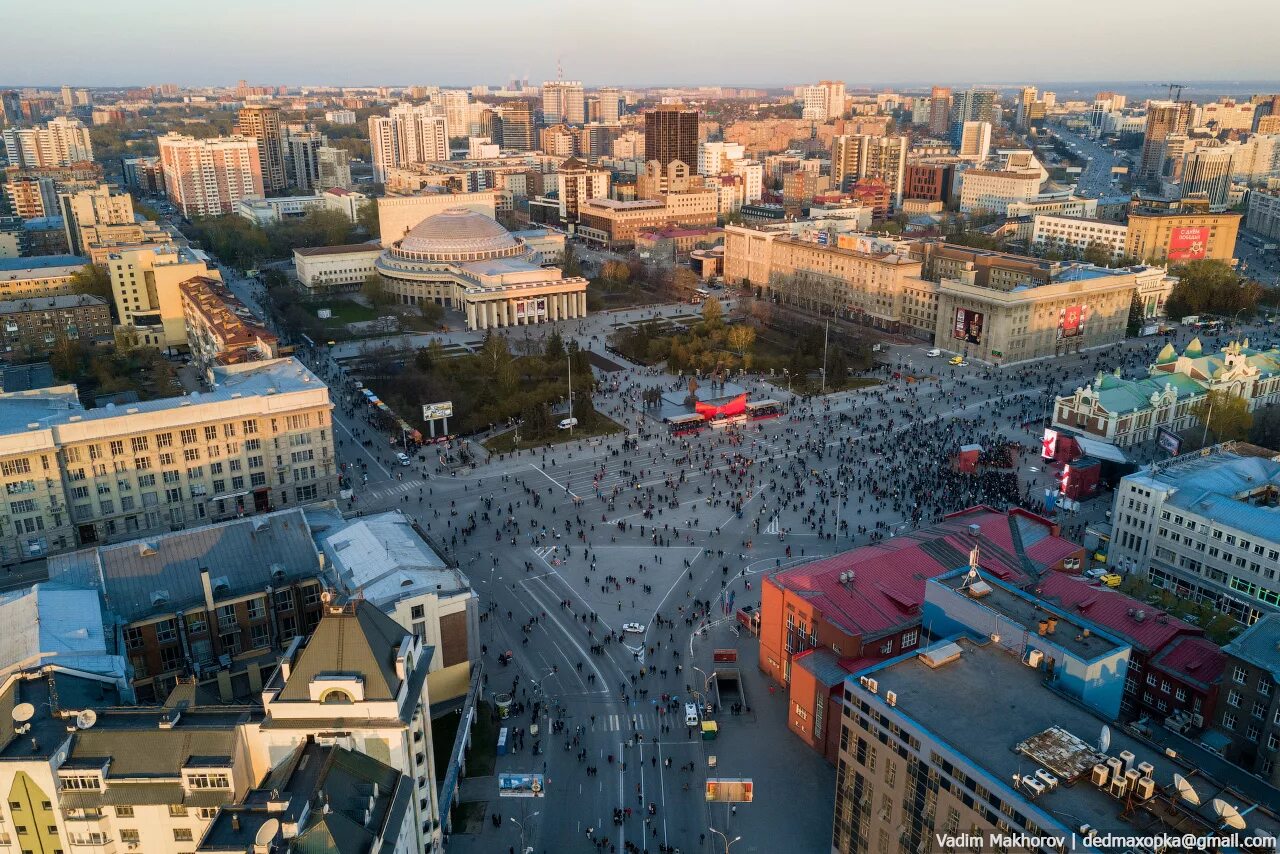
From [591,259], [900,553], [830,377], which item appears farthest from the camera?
[591,259]

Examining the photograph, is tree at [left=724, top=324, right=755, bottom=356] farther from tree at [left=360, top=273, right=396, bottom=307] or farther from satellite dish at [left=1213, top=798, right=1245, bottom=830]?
satellite dish at [left=1213, top=798, right=1245, bottom=830]

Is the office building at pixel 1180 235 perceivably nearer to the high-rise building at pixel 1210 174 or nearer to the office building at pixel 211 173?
the high-rise building at pixel 1210 174

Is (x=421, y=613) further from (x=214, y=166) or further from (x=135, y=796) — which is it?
(x=214, y=166)

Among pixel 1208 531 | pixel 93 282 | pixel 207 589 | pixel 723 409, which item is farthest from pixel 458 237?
pixel 1208 531

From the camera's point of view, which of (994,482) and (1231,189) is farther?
(1231,189)

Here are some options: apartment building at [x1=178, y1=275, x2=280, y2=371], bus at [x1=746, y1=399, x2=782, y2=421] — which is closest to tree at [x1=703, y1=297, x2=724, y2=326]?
bus at [x1=746, y1=399, x2=782, y2=421]

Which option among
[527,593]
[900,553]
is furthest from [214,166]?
[900,553]

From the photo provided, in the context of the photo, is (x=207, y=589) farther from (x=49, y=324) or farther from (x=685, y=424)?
(x=49, y=324)
